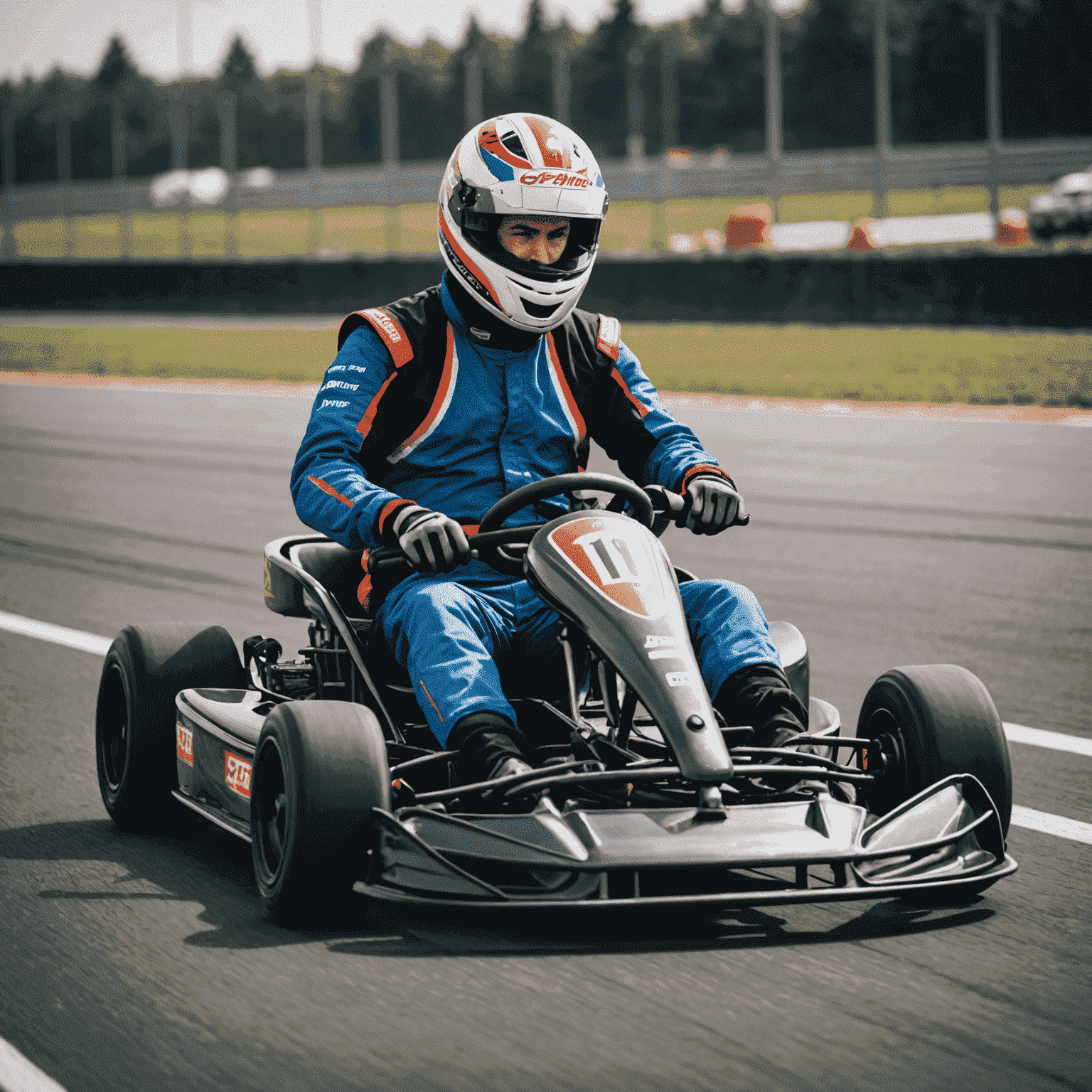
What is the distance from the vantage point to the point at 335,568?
4.66 meters

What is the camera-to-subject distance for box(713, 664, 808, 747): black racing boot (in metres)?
3.92

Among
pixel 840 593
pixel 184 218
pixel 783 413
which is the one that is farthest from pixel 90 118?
pixel 840 593

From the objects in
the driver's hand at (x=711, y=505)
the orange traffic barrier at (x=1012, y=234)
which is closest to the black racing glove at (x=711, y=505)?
the driver's hand at (x=711, y=505)

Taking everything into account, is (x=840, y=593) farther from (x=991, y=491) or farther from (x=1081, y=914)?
(x=1081, y=914)

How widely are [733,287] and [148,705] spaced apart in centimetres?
1744

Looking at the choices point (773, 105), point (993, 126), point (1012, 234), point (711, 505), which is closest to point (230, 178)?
point (773, 105)

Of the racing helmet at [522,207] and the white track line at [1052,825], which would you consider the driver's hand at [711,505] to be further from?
the white track line at [1052,825]

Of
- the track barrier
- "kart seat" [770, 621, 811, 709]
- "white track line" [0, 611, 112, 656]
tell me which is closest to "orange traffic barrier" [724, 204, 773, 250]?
the track barrier

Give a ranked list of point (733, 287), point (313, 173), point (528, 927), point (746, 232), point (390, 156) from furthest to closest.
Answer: point (313, 173), point (390, 156), point (746, 232), point (733, 287), point (528, 927)

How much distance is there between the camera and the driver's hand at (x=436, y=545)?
3.93m

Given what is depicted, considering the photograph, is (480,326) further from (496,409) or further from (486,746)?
(486,746)

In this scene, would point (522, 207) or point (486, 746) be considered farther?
point (522, 207)

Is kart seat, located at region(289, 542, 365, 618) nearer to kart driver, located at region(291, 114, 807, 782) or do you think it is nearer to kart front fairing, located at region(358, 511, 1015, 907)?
kart driver, located at region(291, 114, 807, 782)

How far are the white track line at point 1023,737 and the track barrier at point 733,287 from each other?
1255 cm
